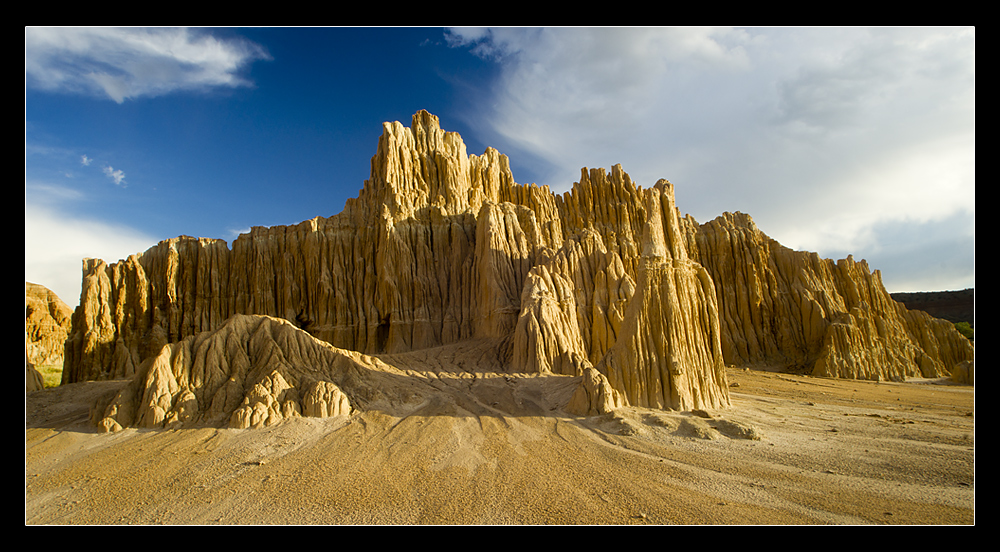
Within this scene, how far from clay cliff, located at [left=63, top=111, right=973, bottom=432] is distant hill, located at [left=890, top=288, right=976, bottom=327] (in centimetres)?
3625

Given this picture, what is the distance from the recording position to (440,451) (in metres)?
11.6

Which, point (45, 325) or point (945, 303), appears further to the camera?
point (945, 303)

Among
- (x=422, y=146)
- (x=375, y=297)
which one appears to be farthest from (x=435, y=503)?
(x=422, y=146)

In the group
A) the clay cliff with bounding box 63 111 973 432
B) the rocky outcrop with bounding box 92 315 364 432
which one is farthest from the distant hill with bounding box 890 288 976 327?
the rocky outcrop with bounding box 92 315 364 432

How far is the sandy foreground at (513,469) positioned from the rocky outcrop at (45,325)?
46082mm

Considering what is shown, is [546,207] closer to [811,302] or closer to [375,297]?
[375,297]

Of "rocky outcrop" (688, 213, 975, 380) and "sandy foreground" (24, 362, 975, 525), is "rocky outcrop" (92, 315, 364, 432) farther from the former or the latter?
"rocky outcrop" (688, 213, 975, 380)

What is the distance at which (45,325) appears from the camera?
5125 cm

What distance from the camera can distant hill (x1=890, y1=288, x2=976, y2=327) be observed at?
6425cm

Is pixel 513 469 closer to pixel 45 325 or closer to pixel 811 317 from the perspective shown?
pixel 811 317

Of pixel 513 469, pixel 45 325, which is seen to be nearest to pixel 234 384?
pixel 513 469

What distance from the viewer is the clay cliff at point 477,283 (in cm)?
2750

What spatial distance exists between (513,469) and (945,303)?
88.2 meters

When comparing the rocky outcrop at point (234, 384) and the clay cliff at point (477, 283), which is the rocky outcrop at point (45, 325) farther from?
the rocky outcrop at point (234, 384)
